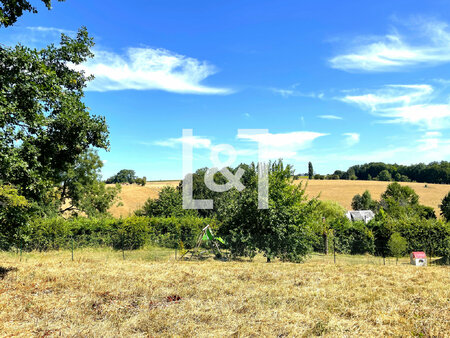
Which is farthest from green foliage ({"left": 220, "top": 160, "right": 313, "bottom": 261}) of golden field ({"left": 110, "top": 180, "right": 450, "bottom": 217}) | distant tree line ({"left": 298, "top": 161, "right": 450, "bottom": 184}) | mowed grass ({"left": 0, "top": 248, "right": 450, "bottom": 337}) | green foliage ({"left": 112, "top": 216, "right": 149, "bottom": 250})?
distant tree line ({"left": 298, "top": 161, "right": 450, "bottom": 184})

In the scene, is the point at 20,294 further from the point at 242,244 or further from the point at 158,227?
the point at 158,227

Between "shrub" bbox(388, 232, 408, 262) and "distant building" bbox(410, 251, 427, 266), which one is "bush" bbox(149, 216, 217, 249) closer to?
"distant building" bbox(410, 251, 427, 266)

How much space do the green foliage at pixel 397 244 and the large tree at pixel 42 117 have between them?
79.3ft

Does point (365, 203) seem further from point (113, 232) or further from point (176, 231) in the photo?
point (113, 232)

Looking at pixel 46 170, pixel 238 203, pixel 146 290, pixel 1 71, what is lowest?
pixel 146 290

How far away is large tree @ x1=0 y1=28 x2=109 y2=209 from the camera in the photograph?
9.11 metres

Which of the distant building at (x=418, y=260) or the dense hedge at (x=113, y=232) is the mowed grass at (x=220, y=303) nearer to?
the distant building at (x=418, y=260)

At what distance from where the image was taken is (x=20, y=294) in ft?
30.6

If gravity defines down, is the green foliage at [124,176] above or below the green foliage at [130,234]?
above

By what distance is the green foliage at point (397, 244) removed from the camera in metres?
25.3

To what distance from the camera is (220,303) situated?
8.77m

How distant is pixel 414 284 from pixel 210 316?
8.18 meters

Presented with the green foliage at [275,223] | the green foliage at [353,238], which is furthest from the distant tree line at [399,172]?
the green foliage at [275,223]

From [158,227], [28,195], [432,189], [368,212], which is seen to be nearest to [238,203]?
[158,227]
